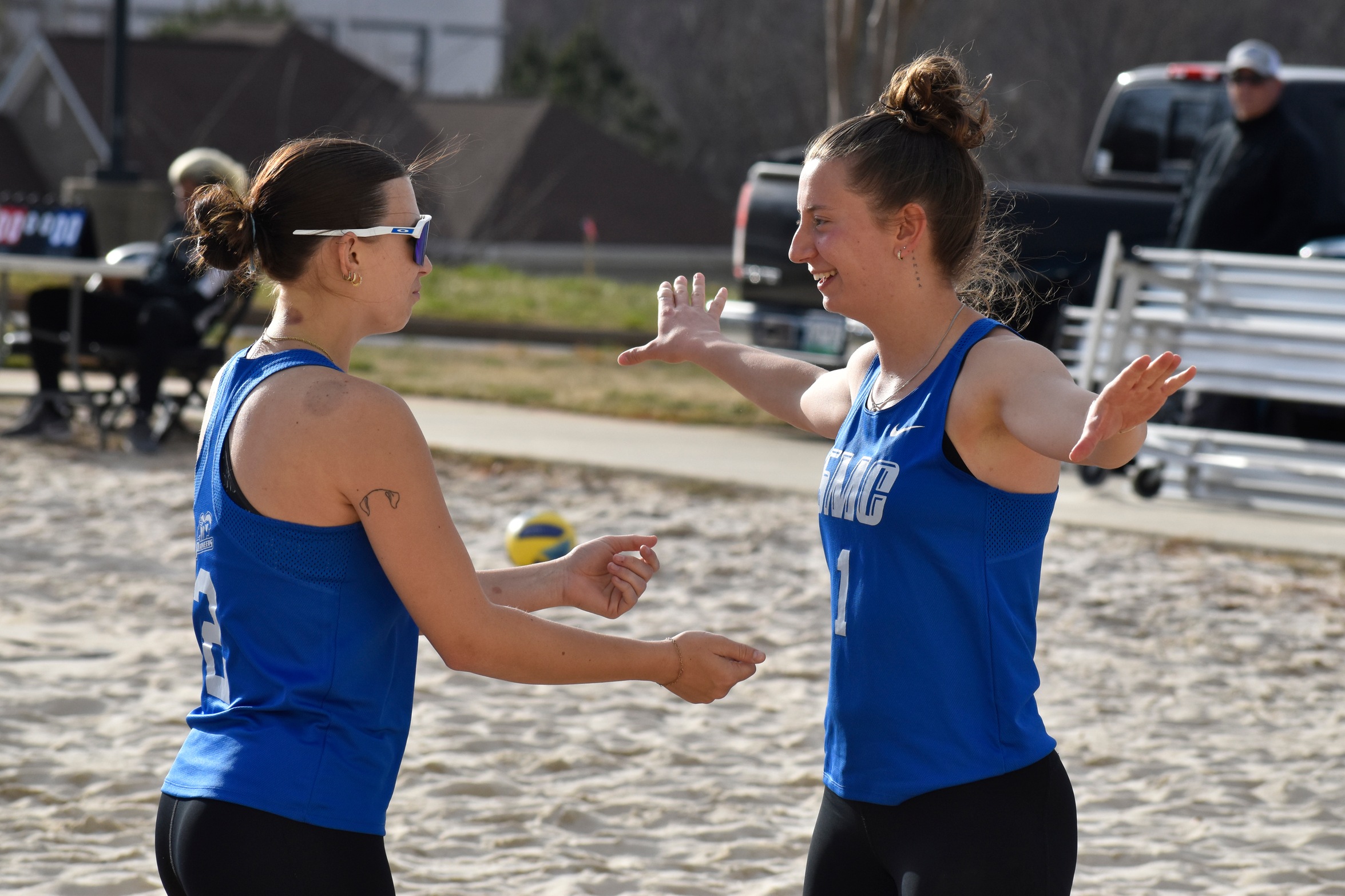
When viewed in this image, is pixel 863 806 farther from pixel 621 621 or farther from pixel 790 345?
pixel 790 345

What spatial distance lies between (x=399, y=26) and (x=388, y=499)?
170 ft

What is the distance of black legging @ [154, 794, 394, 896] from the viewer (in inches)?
82.7

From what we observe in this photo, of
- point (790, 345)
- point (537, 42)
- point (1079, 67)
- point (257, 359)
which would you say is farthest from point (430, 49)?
point (257, 359)

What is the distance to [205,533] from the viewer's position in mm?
2221

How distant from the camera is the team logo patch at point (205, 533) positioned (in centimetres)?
220

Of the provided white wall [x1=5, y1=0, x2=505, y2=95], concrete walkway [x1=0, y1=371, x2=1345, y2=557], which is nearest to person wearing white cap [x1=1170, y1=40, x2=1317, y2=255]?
concrete walkway [x1=0, y1=371, x2=1345, y2=557]

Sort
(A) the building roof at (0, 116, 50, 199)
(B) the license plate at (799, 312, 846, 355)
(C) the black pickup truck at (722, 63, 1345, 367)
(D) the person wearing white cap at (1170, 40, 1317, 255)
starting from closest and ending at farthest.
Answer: (D) the person wearing white cap at (1170, 40, 1317, 255) → (C) the black pickup truck at (722, 63, 1345, 367) → (B) the license plate at (799, 312, 846, 355) → (A) the building roof at (0, 116, 50, 199)

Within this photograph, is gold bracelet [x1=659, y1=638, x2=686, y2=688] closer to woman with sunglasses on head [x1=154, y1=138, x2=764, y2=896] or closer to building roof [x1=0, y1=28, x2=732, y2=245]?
woman with sunglasses on head [x1=154, y1=138, x2=764, y2=896]

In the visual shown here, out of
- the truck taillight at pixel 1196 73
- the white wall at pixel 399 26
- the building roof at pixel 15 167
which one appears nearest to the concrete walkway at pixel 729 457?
the truck taillight at pixel 1196 73

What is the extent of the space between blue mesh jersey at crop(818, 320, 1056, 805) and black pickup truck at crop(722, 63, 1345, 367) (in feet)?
23.7

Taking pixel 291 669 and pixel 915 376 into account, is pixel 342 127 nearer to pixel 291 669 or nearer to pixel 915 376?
→ pixel 915 376

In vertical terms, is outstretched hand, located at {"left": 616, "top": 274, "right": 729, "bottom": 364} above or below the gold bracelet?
above

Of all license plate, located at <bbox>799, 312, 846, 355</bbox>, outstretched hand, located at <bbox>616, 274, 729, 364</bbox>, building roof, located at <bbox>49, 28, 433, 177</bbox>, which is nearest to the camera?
outstretched hand, located at <bbox>616, 274, 729, 364</bbox>

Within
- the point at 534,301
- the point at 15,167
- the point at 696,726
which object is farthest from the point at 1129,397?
the point at 15,167
